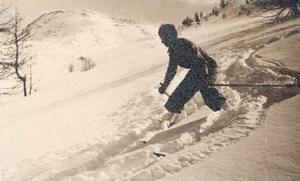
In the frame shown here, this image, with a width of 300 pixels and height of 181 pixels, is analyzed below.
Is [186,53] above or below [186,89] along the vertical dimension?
above

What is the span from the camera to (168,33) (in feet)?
16.1

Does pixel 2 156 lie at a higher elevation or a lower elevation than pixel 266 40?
lower

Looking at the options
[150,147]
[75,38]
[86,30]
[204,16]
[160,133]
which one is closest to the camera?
[150,147]

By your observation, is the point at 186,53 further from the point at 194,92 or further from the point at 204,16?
the point at 204,16

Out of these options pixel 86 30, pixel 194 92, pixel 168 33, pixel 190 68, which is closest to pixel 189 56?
pixel 190 68

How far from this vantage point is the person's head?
487 centimetres

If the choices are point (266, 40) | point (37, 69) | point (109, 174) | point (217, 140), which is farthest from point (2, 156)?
point (37, 69)

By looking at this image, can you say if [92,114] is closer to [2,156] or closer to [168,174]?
[2,156]

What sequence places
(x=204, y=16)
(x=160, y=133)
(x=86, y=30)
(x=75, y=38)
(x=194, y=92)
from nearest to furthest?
(x=160, y=133)
(x=194, y=92)
(x=204, y=16)
(x=75, y=38)
(x=86, y=30)

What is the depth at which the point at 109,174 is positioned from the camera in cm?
400

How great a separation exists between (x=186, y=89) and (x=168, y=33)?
0.87m

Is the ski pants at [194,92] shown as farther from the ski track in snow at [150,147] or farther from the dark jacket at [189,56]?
the ski track in snow at [150,147]

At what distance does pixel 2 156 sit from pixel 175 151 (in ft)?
8.44

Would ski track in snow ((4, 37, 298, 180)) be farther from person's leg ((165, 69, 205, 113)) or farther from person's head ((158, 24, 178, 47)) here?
person's head ((158, 24, 178, 47))
